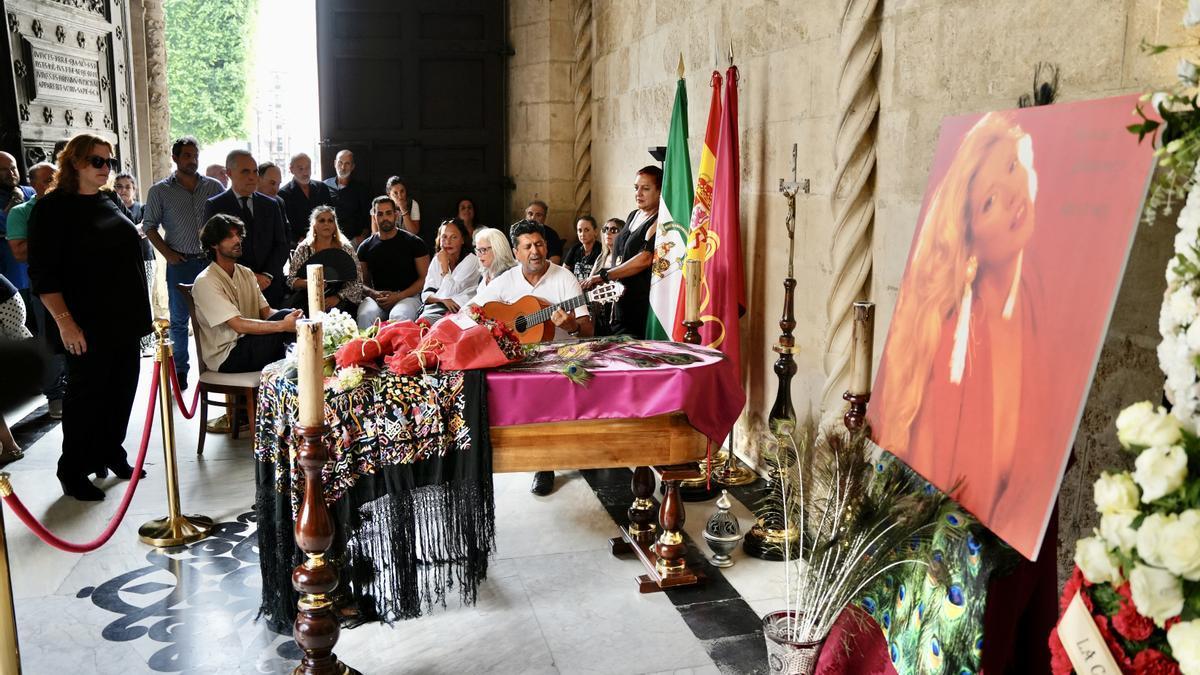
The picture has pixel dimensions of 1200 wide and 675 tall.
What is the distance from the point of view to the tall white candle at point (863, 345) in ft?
8.96

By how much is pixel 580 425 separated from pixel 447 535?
1.99ft

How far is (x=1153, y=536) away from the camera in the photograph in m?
1.46

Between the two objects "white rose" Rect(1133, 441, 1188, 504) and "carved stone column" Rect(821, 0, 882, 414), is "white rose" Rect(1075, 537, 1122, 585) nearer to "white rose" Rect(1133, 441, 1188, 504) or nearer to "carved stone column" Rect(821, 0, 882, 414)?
"white rose" Rect(1133, 441, 1188, 504)

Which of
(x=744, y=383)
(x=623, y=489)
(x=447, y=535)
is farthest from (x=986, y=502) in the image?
(x=744, y=383)

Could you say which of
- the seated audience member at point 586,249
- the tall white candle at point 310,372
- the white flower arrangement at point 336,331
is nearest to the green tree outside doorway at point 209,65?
the seated audience member at point 586,249

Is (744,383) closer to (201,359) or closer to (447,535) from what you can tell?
(447,535)

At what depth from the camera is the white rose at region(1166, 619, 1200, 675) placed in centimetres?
144

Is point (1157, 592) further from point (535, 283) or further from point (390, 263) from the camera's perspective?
point (390, 263)

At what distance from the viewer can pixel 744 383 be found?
5.48 m

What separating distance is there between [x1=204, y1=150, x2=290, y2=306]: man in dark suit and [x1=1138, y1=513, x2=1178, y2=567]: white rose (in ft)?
17.5

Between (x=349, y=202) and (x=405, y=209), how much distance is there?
1.60 feet

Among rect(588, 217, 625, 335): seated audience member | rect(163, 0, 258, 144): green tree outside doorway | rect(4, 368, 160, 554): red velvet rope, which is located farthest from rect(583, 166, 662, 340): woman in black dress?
rect(163, 0, 258, 144): green tree outside doorway

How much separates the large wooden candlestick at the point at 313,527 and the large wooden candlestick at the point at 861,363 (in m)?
1.54

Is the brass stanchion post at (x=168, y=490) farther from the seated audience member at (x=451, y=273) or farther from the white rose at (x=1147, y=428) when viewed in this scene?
the white rose at (x=1147, y=428)
